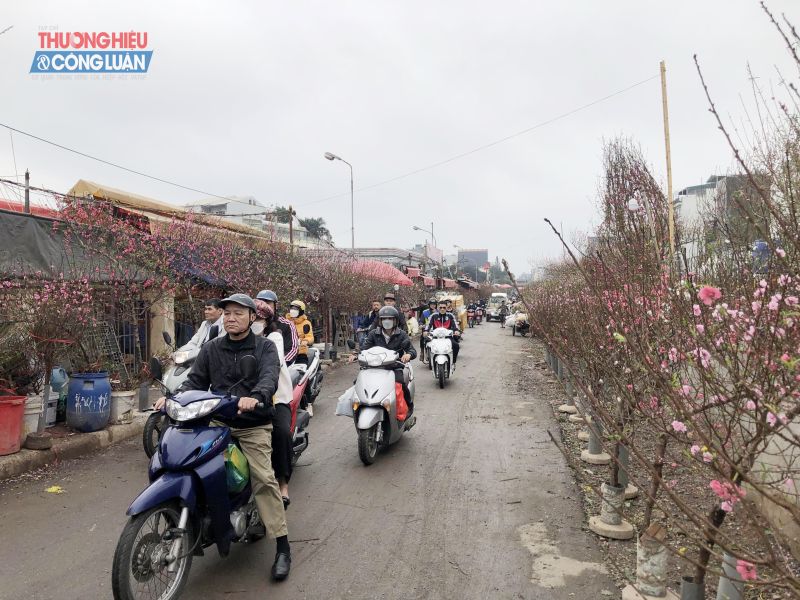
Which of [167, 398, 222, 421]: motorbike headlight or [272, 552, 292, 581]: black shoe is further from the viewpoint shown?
[272, 552, 292, 581]: black shoe

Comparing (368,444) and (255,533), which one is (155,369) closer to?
(255,533)

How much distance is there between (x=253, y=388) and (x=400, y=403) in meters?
3.26

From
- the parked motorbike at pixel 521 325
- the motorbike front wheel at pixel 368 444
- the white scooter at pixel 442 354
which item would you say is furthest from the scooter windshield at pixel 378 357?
the parked motorbike at pixel 521 325

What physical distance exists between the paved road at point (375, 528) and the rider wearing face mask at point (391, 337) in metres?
1.21

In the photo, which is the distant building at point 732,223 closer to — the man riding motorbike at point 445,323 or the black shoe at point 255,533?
the black shoe at point 255,533

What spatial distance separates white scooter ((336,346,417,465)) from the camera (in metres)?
6.26

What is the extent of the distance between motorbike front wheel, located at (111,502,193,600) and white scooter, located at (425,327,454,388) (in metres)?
8.77

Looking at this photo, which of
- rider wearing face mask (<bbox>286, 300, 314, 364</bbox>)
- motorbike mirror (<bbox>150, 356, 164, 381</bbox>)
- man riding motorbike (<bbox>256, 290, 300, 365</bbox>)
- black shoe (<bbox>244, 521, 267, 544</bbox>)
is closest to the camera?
motorbike mirror (<bbox>150, 356, 164, 381</bbox>)

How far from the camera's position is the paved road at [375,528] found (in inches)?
145

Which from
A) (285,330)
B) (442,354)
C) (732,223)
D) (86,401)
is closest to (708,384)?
(732,223)

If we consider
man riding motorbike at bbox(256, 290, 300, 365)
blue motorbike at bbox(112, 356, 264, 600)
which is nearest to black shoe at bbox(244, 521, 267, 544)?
blue motorbike at bbox(112, 356, 264, 600)

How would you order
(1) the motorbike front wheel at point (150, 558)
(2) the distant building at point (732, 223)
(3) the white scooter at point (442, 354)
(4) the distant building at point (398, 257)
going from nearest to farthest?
1. (2) the distant building at point (732, 223)
2. (1) the motorbike front wheel at point (150, 558)
3. (3) the white scooter at point (442, 354)
4. (4) the distant building at point (398, 257)

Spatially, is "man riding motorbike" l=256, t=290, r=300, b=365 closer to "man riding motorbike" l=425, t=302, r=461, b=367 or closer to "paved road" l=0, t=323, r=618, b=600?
"paved road" l=0, t=323, r=618, b=600

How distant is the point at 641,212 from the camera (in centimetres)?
442
